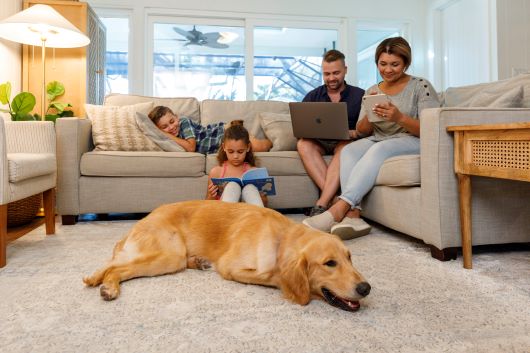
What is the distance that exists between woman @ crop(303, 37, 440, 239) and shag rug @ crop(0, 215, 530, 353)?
54 cm

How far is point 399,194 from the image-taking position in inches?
80.0

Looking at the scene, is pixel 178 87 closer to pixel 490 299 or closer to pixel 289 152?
pixel 289 152

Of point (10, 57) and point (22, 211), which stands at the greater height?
point (10, 57)

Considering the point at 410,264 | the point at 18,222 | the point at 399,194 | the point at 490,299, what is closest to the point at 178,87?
the point at 18,222

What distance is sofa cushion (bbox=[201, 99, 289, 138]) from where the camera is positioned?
11.1 feet

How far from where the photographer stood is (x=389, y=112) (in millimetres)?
2119

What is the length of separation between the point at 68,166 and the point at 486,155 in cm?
241

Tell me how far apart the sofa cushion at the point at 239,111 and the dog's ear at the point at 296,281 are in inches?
89.5

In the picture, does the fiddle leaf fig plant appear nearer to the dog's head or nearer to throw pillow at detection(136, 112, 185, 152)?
throw pillow at detection(136, 112, 185, 152)

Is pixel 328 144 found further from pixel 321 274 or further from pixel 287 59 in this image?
pixel 287 59

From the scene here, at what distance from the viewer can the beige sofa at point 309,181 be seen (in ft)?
5.52

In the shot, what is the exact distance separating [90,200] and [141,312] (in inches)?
68.8

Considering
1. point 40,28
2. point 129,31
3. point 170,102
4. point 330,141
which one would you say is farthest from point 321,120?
point 129,31

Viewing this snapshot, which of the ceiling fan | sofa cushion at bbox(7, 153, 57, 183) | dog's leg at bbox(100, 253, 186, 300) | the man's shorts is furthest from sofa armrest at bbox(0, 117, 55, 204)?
the ceiling fan
